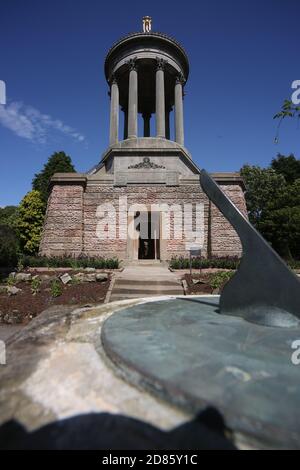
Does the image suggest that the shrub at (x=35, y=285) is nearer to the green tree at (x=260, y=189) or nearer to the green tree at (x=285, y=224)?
the green tree at (x=285, y=224)

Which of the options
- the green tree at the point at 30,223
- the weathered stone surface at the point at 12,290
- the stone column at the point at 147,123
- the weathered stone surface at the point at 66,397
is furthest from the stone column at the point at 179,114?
the weathered stone surface at the point at 66,397

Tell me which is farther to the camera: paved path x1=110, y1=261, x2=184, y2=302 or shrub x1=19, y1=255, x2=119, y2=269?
shrub x1=19, y1=255, x2=119, y2=269

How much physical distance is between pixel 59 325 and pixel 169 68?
24743mm

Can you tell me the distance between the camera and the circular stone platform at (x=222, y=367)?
1.38 m

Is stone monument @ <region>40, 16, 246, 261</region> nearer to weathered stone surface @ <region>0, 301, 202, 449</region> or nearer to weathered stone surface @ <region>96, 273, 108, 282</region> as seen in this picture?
weathered stone surface @ <region>96, 273, 108, 282</region>

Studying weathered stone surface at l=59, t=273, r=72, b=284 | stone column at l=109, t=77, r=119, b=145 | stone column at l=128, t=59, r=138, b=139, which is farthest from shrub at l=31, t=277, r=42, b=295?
stone column at l=109, t=77, r=119, b=145

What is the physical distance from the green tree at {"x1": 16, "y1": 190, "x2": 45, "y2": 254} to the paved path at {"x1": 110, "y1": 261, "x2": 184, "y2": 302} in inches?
814

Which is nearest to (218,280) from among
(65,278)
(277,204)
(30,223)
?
(65,278)

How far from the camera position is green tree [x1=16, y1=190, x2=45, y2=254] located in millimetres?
30641

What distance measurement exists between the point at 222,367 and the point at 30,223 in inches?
1271

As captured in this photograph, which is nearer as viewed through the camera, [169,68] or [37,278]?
[37,278]

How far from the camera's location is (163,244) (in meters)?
17.9

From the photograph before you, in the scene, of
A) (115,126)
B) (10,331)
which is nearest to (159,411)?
(10,331)
